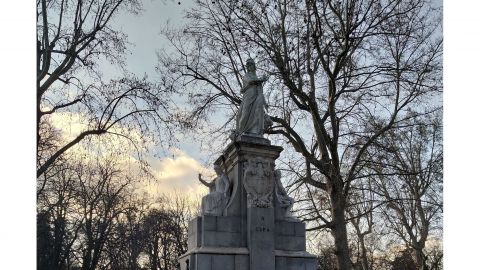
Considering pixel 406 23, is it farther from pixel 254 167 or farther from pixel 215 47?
pixel 254 167

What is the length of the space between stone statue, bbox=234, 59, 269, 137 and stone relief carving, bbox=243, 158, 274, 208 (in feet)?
2.57

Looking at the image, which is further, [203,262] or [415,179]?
[415,179]

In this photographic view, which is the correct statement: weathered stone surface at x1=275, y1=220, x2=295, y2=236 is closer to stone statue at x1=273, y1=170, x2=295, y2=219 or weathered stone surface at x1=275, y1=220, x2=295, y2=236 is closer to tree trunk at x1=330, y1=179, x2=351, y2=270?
stone statue at x1=273, y1=170, x2=295, y2=219

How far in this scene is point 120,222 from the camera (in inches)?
1227

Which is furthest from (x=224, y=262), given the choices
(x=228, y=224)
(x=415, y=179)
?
(x=415, y=179)

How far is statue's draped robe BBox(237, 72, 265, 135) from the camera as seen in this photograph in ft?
33.1

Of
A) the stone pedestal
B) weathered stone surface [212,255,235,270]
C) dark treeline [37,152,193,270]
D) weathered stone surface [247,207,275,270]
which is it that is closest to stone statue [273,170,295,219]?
the stone pedestal

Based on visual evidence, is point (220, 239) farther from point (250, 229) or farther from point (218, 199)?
point (218, 199)

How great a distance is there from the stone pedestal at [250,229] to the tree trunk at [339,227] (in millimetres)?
4992

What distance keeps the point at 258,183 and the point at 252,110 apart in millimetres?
1636

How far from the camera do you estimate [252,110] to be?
401 inches

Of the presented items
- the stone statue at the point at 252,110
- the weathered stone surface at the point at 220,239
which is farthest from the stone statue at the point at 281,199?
the weathered stone surface at the point at 220,239

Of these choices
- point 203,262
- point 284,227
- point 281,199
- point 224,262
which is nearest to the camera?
point 203,262

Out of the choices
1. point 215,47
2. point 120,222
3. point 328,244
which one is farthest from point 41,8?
point 328,244
